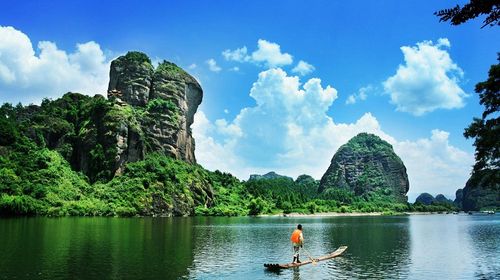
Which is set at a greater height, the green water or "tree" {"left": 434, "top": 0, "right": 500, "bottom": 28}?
"tree" {"left": 434, "top": 0, "right": 500, "bottom": 28}

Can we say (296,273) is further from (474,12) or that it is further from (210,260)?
(474,12)

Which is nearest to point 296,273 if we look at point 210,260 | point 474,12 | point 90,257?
point 210,260

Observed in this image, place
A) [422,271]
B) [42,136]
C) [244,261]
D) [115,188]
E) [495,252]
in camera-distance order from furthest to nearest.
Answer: [42,136], [115,188], [495,252], [244,261], [422,271]

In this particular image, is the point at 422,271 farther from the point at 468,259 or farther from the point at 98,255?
the point at 98,255

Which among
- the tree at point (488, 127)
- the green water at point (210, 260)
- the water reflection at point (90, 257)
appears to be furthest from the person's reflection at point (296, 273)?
the tree at point (488, 127)

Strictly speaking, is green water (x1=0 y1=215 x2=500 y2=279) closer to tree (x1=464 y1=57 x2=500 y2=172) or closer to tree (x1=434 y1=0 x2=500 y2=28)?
tree (x1=464 y1=57 x2=500 y2=172)

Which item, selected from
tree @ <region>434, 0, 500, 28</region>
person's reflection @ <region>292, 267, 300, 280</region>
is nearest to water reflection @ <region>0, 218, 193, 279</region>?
person's reflection @ <region>292, 267, 300, 280</region>

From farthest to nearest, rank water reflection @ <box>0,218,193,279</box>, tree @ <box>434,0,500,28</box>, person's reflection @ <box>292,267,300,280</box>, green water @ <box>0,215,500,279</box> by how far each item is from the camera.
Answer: green water @ <box>0,215,500,279</box>, person's reflection @ <box>292,267,300,280</box>, water reflection @ <box>0,218,193,279</box>, tree @ <box>434,0,500,28</box>

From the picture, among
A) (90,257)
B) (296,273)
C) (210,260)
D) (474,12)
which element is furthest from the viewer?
(210,260)

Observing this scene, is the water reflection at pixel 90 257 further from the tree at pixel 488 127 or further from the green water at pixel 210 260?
the tree at pixel 488 127

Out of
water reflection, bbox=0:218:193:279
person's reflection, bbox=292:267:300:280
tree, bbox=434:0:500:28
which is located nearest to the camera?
tree, bbox=434:0:500:28

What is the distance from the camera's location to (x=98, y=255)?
47.2m

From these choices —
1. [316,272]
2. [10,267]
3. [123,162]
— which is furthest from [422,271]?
[123,162]

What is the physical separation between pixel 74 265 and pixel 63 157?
560 feet
